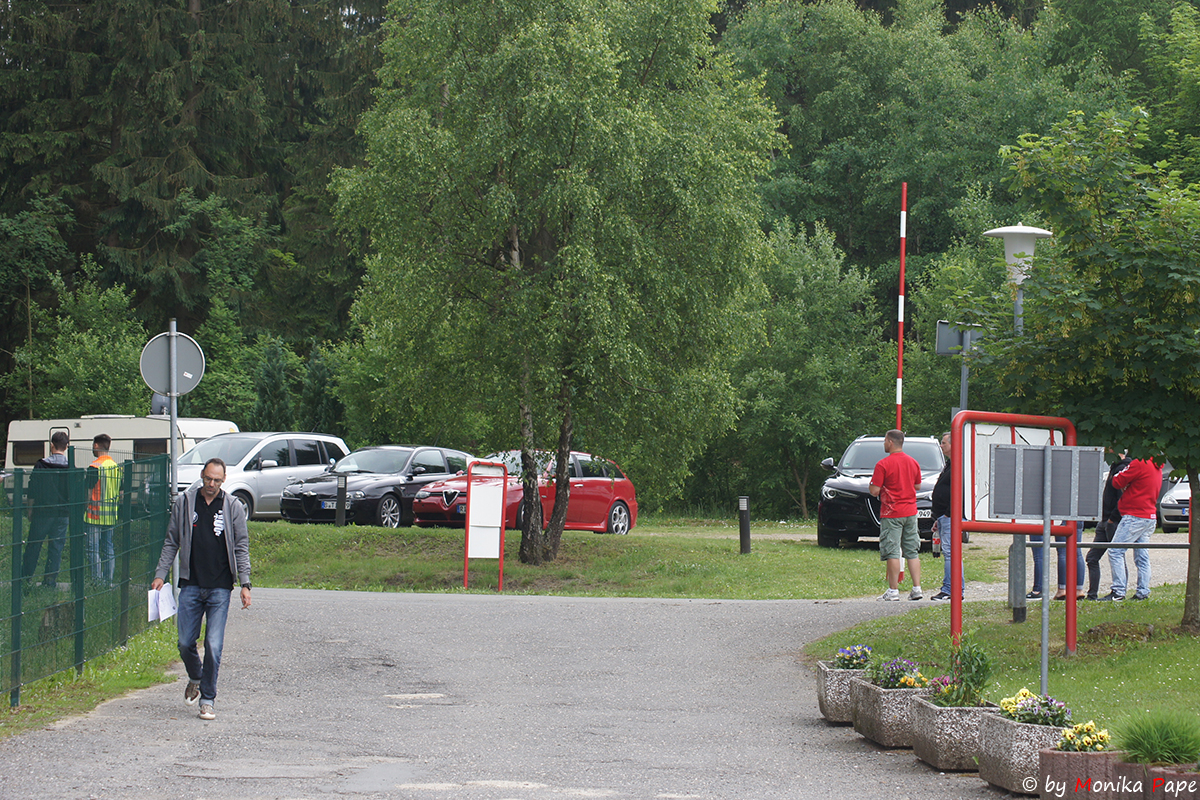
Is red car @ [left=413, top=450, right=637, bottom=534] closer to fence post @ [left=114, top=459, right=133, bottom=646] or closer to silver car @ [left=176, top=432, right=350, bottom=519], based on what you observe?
silver car @ [left=176, top=432, right=350, bottom=519]

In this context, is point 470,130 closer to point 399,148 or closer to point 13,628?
point 399,148

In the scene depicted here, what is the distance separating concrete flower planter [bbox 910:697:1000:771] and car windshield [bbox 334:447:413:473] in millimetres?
18915

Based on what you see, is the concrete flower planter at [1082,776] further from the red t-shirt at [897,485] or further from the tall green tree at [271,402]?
the tall green tree at [271,402]

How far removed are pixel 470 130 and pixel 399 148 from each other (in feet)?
3.80

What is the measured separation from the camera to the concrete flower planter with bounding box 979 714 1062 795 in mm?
6656

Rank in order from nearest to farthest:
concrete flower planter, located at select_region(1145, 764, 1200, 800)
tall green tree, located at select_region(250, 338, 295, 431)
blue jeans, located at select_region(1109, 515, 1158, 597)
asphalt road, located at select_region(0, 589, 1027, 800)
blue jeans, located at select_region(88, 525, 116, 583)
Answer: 1. concrete flower planter, located at select_region(1145, 764, 1200, 800)
2. asphalt road, located at select_region(0, 589, 1027, 800)
3. blue jeans, located at select_region(88, 525, 116, 583)
4. blue jeans, located at select_region(1109, 515, 1158, 597)
5. tall green tree, located at select_region(250, 338, 295, 431)

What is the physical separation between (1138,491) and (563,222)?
9341mm

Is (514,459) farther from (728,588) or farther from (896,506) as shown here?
(896,506)

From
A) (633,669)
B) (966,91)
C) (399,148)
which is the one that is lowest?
(633,669)

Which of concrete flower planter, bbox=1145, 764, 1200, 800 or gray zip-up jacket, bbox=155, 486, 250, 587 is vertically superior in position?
gray zip-up jacket, bbox=155, 486, 250, 587

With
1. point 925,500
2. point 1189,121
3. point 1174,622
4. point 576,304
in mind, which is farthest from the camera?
point 1189,121

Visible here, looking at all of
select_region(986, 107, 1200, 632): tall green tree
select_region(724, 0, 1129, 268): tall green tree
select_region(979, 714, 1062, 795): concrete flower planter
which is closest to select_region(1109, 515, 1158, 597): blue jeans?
select_region(986, 107, 1200, 632): tall green tree

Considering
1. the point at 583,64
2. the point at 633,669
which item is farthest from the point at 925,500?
the point at 633,669

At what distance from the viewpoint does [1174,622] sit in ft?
36.8
